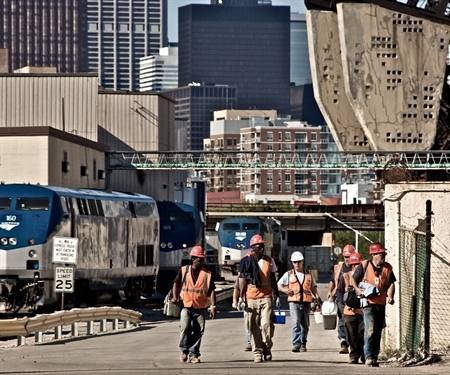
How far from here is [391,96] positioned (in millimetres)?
104750

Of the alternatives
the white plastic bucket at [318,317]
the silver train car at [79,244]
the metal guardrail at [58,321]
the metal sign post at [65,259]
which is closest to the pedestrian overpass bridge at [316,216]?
the silver train car at [79,244]

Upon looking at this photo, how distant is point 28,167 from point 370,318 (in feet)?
136

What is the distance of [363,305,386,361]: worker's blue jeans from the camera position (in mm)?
20312

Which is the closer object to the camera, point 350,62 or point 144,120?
point 144,120

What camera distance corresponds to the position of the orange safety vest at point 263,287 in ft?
70.6

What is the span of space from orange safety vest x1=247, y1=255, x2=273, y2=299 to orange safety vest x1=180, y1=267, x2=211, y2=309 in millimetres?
672

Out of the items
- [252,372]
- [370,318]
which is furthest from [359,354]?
[252,372]

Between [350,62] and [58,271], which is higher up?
[350,62]

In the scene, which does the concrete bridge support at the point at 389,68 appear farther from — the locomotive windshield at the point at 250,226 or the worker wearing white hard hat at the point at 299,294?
the worker wearing white hard hat at the point at 299,294

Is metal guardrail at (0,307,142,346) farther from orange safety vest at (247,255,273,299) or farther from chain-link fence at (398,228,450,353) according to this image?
chain-link fence at (398,228,450,353)

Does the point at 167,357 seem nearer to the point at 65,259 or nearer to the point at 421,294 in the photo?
the point at 421,294

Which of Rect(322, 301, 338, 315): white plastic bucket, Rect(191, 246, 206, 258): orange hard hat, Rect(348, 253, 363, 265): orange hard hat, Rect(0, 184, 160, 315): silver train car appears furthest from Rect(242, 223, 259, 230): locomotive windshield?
Rect(191, 246, 206, 258): orange hard hat

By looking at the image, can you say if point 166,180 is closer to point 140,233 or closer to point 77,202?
point 140,233

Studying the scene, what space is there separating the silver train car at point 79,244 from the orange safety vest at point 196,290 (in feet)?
39.8
